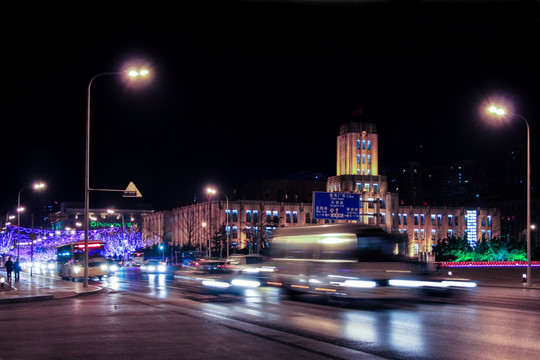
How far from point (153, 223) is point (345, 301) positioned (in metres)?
136

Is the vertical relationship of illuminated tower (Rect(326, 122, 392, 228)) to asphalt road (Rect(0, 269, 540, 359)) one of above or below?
above

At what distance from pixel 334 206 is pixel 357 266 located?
Result: 2574 centimetres

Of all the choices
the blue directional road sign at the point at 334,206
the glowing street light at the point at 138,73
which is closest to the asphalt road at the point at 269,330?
the glowing street light at the point at 138,73

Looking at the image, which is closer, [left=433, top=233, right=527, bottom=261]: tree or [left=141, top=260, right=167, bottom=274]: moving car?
Answer: [left=141, top=260, right=167, bottom=274]: moving car

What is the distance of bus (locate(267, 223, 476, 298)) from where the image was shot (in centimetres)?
2105

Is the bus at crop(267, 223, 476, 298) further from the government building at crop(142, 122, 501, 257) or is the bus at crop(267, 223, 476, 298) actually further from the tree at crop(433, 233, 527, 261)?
the government building at crop(142, 122, 501, 257)

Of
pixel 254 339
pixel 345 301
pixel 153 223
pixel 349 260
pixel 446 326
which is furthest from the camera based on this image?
pixel 153 223

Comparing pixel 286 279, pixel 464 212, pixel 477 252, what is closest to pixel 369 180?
pixel 464 212

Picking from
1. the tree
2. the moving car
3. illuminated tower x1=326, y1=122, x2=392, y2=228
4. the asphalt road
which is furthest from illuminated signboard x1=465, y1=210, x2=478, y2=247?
the asphalt road

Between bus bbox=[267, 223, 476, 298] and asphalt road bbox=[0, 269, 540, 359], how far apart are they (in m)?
0.66

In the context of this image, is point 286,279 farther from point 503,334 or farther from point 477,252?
point 477,252

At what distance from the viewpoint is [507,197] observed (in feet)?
536

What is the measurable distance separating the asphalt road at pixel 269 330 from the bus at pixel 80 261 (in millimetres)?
25274

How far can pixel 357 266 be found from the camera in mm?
21281
